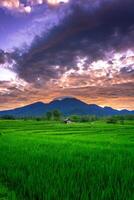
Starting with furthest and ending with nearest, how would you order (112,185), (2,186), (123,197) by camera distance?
(2,186)
(112,185)
(123,197)

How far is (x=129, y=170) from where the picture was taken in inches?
281

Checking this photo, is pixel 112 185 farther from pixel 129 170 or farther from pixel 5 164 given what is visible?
pixel 5 164

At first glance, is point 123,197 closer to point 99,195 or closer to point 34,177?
point 99,195

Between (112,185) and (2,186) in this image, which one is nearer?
(112,185)

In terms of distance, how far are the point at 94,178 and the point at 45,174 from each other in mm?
1192

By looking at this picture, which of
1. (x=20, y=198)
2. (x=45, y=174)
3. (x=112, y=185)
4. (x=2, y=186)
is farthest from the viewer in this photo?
(x=45, y=174)

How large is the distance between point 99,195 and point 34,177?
1.95m

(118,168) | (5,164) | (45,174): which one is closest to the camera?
(45,174)

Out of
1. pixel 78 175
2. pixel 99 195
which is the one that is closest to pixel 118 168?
pixel 78 175

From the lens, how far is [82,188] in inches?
219

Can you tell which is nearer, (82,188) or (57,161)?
(82,188)

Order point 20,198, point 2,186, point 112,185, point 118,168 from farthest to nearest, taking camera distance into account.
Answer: point 118,168 < point 2,186 < point 112,185 < point 20,198

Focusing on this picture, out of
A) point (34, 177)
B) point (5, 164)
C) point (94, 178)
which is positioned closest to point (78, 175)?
point (94, 178)

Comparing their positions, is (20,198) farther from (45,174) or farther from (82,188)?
(45,174)
